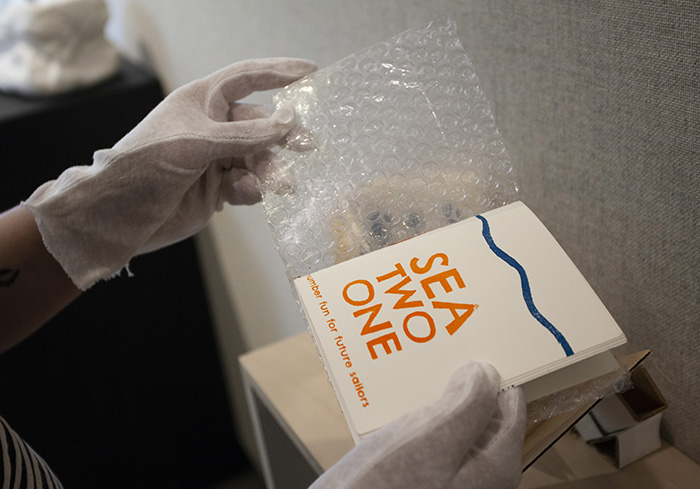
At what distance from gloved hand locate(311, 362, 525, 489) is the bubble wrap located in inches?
7.1

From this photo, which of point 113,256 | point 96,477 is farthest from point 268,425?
point 96,477

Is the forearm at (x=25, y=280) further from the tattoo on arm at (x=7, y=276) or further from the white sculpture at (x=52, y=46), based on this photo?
the white sculpture at (x=52, y=46)

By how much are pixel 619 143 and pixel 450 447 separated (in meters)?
0.34

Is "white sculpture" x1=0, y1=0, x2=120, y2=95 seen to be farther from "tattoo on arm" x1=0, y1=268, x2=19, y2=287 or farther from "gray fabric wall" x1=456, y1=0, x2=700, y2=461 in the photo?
"gray fabric wall" x1=456, y1=0, x2=700, y2=461

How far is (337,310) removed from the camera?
0.49 m

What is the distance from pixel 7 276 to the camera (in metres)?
0.68

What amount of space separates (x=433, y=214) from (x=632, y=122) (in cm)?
21

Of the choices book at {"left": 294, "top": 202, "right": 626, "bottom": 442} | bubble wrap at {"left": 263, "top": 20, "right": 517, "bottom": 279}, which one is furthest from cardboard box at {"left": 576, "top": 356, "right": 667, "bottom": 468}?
bubble wrap at {"left": 263, "top": 20, "right": 517, "bottom": 279}

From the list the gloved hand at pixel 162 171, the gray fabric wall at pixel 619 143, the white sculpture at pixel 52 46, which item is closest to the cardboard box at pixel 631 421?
the gray fabric wall at pixel 619 143

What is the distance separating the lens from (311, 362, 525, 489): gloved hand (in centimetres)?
43

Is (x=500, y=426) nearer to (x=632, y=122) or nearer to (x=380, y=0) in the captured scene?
(x=632, y=122)

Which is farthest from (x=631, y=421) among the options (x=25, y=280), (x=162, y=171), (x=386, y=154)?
(x=25, y=280)

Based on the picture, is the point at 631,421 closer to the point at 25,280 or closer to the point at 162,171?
the point at 162,171

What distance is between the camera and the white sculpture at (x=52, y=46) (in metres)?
1.35
